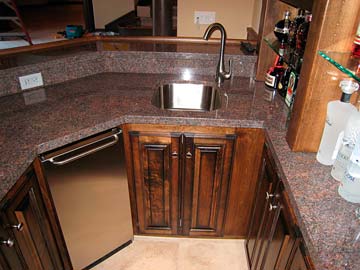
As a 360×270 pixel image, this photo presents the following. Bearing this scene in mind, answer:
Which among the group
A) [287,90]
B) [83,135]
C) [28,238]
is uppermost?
[287,90]

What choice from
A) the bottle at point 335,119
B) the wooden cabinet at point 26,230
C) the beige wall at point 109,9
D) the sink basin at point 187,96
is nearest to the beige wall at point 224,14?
the sink basin at point 187,96

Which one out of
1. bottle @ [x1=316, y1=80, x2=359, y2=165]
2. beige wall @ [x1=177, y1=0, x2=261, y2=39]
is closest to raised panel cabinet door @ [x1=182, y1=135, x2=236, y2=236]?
bottle @ [x1=316, y1=80, x2=359, y2=165]

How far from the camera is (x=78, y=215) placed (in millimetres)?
1383

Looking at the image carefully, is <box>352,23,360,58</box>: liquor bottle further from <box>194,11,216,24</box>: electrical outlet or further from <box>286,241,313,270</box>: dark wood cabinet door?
<box>194,11,216,24</box>: electrical outlet

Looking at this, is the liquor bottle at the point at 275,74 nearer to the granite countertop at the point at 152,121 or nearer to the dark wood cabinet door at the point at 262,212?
the granite countertop at the point at 152,121

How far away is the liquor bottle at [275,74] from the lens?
5.30ft

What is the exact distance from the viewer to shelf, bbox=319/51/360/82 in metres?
0.82

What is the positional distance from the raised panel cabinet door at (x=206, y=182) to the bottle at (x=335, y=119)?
0.47m

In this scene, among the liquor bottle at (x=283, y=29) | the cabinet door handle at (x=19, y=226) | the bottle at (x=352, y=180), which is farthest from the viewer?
the liquor bottle at (x=283, y=29)

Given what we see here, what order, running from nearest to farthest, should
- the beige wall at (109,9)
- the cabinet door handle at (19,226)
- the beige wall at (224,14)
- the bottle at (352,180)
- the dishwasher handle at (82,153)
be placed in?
the bottle at (352,180) → the cabinet door handle at (19,226) → the dishwasher handle at (82,153) → the beige wall at (224,14) → the beige wall at (109,9)

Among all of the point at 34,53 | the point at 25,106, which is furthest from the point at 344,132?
the point at 34,53

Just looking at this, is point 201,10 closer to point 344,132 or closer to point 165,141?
point 165,141

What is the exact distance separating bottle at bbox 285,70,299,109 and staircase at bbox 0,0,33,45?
4.88 meters

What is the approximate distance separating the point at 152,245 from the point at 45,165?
0.95 metres
